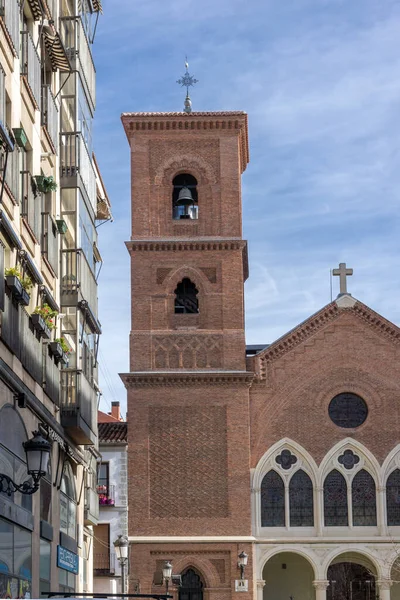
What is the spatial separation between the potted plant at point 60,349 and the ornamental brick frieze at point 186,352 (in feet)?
69.2

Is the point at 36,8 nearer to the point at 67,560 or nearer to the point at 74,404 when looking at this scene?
the point at 74,404

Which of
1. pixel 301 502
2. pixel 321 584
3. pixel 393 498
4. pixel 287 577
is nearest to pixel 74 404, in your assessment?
pixel 301 502

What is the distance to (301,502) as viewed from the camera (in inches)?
1732

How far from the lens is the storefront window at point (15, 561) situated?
1702cm

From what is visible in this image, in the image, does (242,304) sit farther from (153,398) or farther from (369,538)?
(369,538)

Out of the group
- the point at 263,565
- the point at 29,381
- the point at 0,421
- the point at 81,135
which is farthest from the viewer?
the point at 263,565

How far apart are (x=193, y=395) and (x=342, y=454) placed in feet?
19.0

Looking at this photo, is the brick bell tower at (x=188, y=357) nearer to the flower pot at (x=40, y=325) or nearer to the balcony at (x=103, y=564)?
the balcony at (x=103, y=564)

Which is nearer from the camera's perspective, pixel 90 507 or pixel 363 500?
pixel 90 507

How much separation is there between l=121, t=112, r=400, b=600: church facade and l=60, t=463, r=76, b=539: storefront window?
1804 centimetres

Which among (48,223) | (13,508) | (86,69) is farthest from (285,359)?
(13,508)

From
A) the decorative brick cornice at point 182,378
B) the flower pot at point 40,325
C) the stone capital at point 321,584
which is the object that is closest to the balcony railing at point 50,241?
the flower pot at point 40,325

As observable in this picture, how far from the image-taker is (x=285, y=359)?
4541 cm

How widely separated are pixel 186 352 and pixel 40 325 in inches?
989
